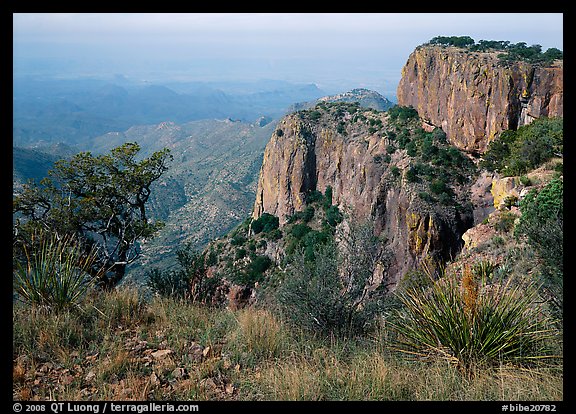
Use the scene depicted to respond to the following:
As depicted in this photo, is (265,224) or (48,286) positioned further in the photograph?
(265,224)

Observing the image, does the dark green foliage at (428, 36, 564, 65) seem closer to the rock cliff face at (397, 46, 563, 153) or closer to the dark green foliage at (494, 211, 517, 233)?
the rock cliff face at (397, 46, 563, 153)

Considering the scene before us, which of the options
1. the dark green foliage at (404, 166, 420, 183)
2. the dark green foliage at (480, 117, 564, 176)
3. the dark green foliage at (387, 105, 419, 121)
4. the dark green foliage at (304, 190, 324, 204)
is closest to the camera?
the dark green foliage at (480, 117, 564, 176)

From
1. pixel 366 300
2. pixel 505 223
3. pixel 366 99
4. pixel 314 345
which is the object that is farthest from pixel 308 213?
pixel 366 99

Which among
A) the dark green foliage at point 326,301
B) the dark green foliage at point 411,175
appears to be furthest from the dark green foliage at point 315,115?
the dark green foliage at point 326,301

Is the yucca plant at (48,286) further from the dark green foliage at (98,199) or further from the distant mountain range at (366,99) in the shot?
the distant mountain range at (366,99)

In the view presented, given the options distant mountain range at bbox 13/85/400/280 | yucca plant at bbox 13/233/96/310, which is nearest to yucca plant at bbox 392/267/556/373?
yucca plant at bbox 13/233/96/310

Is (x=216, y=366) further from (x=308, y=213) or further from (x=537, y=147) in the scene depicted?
(x=308, y=213)
